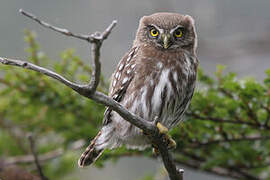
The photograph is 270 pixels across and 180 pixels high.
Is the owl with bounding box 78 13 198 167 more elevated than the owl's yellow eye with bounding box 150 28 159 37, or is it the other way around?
the owl's yellow eye with bounding box 150 28 159 37

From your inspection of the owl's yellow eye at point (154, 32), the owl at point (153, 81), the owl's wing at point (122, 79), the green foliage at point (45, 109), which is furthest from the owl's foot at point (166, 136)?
the green foliage at point (45, 109)

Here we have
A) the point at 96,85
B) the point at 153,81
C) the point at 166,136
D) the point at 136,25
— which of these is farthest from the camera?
the point at 136,25

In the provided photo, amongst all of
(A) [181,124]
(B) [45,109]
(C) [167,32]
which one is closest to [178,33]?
(C) [167,32]

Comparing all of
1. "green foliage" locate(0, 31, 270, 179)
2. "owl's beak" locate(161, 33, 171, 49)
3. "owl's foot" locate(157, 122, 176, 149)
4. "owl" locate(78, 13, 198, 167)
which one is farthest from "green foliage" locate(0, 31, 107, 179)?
"owl's foot" locate(157, 122, 176, 149)

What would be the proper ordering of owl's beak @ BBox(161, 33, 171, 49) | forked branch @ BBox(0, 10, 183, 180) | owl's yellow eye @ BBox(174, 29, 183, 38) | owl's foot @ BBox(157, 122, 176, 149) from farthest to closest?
1. owl's yellow eye @ BBox(174, 29, 183, 38)
2. owl's beak @ BBox(161, 33, 171, 49)
3. owl's foot @ BBox(157, 122, 176, 149)
4. forked branch @ BBox(0, 10, 183, 180)

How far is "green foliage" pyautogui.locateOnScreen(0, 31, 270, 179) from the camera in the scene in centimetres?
372

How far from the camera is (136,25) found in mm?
7547

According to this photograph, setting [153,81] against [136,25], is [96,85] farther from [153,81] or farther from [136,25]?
[136,25]

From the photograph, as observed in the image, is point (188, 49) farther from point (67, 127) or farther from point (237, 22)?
point (237, 22)

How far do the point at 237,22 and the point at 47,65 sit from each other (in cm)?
364

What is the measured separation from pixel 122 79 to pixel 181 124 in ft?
2.26

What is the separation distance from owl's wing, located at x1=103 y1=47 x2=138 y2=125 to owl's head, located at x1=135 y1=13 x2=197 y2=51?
0.66 feet

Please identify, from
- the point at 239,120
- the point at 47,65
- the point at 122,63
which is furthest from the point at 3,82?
the point at 239,120

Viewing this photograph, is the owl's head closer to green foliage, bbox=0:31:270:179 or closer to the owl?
the owl
